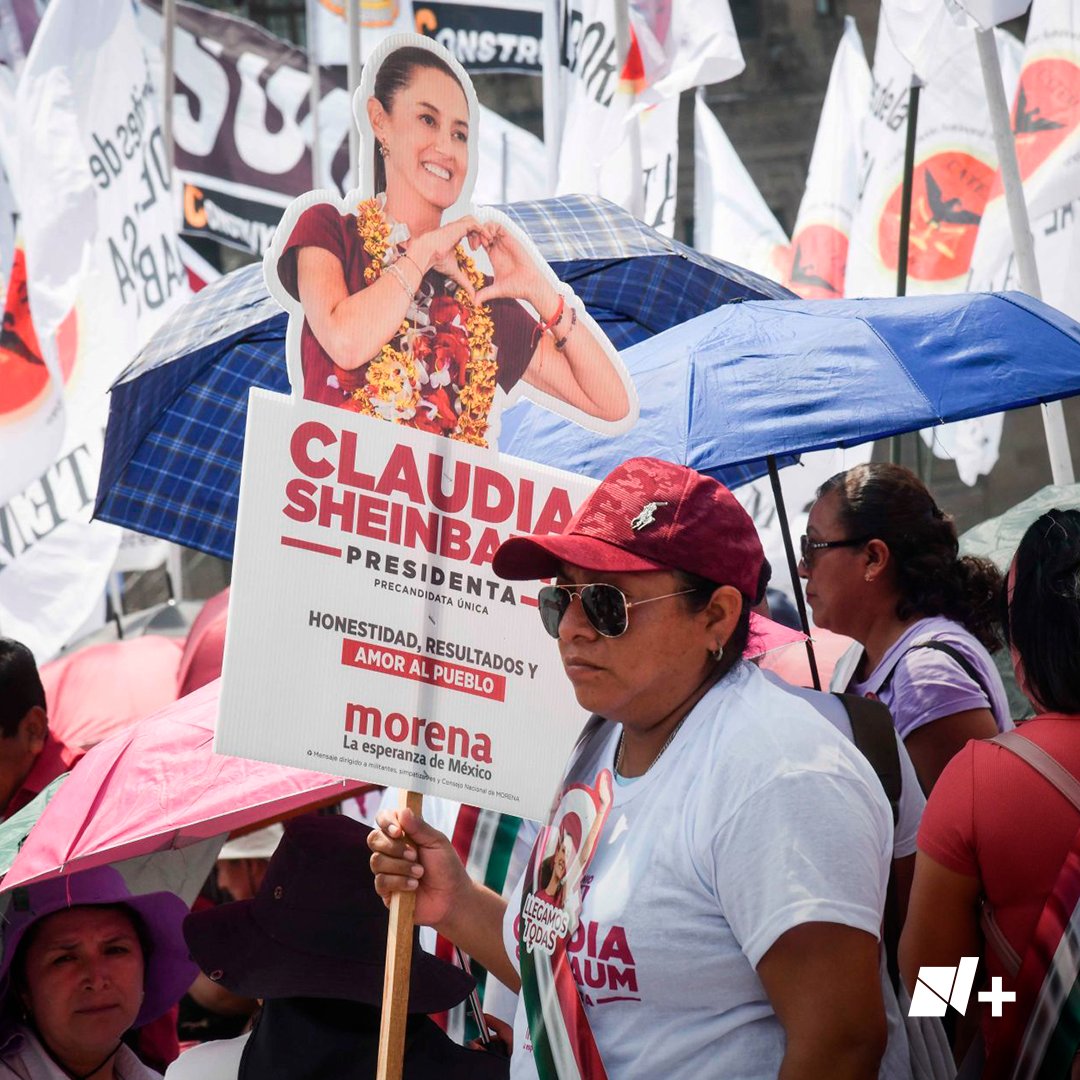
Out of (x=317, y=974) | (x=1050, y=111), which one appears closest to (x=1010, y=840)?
(x=317, y=974)

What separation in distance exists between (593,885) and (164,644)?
254 inches

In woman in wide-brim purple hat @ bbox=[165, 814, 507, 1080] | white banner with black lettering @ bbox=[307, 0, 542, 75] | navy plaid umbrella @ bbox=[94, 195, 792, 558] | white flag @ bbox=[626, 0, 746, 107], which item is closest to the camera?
woman in wide-brim purple hat @ bbox=[165, 814, 507, 1080]

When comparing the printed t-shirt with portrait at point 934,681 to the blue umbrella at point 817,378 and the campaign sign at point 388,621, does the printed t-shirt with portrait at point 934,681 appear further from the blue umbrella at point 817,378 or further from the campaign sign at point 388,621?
the campaign sign at point 388,621

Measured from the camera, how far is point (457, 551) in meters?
2.75

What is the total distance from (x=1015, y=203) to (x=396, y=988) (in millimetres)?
3855

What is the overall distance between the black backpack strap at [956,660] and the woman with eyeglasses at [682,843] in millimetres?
1085

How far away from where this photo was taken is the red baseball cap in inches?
95.0

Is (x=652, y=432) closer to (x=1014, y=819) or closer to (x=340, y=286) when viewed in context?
(x=340, y=286)

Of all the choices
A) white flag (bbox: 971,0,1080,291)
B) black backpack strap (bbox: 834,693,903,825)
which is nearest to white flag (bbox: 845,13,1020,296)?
white flag (bbox: 971,0,1080,291)

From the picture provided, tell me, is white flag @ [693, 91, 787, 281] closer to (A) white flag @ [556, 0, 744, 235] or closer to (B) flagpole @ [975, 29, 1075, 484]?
(A) white flag @ [556, 0, 744, 235]

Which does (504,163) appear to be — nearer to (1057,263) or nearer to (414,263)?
(1057,263)

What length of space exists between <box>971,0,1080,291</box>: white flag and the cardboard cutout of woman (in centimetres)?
403

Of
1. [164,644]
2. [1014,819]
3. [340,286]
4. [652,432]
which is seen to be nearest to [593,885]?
[1014,819]

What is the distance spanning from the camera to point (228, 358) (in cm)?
464
